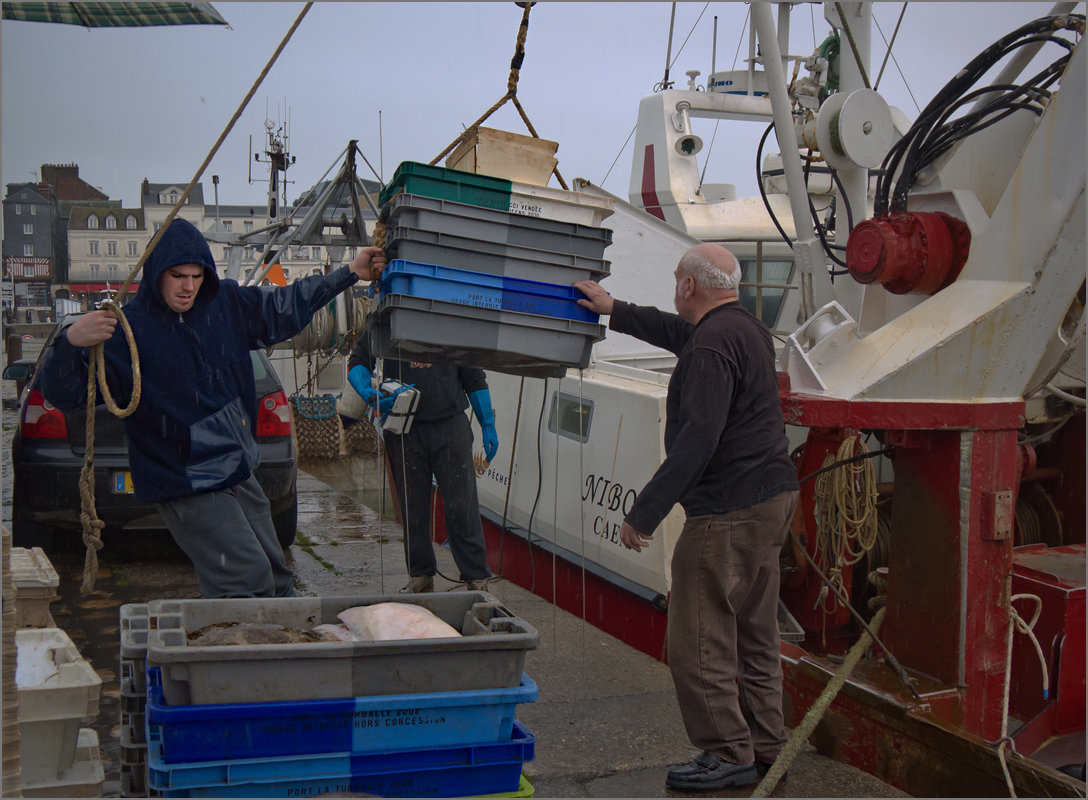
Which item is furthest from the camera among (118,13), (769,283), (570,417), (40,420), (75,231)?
(75,231)

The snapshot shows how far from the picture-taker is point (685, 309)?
3.70m

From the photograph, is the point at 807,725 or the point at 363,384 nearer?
the point at 807,725

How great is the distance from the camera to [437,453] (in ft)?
18.3

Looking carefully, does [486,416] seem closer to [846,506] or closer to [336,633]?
[846,506]

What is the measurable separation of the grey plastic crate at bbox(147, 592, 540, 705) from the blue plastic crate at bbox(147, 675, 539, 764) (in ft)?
0.12

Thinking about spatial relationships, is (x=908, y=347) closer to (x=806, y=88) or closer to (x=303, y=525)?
(x=806, y=88)

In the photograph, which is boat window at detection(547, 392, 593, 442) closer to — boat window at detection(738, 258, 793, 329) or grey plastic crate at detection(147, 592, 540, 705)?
boat window at detection(738, 258, 793, 329)

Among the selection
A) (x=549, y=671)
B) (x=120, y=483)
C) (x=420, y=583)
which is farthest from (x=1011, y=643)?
(x=120, y=483)

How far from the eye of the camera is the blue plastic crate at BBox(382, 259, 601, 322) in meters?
3.50

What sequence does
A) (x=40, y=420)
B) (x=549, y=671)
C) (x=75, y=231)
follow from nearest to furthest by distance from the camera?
(x=549, y=671) → (x=40, y=420) → (x=75, y=231)

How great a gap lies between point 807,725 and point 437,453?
8.82 feet

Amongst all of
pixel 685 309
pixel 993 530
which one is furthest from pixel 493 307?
pixel 993 530

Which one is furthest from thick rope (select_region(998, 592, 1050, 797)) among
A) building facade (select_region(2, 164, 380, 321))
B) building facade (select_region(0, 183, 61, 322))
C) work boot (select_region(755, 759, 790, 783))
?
building facade (select_region(0, 183, 61, 322))

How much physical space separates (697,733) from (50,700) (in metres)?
2.12
